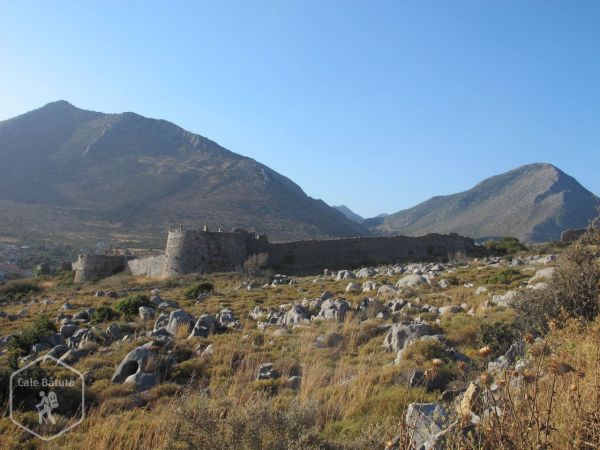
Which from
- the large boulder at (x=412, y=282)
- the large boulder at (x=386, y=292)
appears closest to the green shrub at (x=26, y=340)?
the large boulder at (x=386, y=292)

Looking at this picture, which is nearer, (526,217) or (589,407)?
(589,407)

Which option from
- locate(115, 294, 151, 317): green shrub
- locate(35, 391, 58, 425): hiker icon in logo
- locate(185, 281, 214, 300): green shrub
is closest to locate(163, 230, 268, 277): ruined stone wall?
locate(185, 281, 214, 300): green shrub

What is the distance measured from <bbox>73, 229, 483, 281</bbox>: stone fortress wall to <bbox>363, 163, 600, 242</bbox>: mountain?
30000 millimetres

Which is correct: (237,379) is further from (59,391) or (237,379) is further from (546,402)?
(546,402)

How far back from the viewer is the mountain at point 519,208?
66.3 meters

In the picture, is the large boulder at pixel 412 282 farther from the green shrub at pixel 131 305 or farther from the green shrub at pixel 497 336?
the green shrub at pixel 131 305

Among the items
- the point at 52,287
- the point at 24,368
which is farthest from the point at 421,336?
the point at 52,287

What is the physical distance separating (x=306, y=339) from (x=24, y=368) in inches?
168

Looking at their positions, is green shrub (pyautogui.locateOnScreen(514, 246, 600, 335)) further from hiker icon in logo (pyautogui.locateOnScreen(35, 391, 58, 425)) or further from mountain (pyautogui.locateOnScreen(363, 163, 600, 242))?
mountain (pyautogui.locateOnScreen(363, 163, 600, 242))

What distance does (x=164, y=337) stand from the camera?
31.5 feet

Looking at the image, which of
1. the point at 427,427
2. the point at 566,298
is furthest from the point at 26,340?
the point at 566,298

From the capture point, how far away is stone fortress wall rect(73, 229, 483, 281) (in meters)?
28.9

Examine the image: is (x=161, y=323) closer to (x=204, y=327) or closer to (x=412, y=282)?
(x=204, y=327)

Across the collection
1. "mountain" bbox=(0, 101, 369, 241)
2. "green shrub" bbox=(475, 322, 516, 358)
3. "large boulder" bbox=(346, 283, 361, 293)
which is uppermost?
"mountain" bbox=(0, 101, 369, 241)
